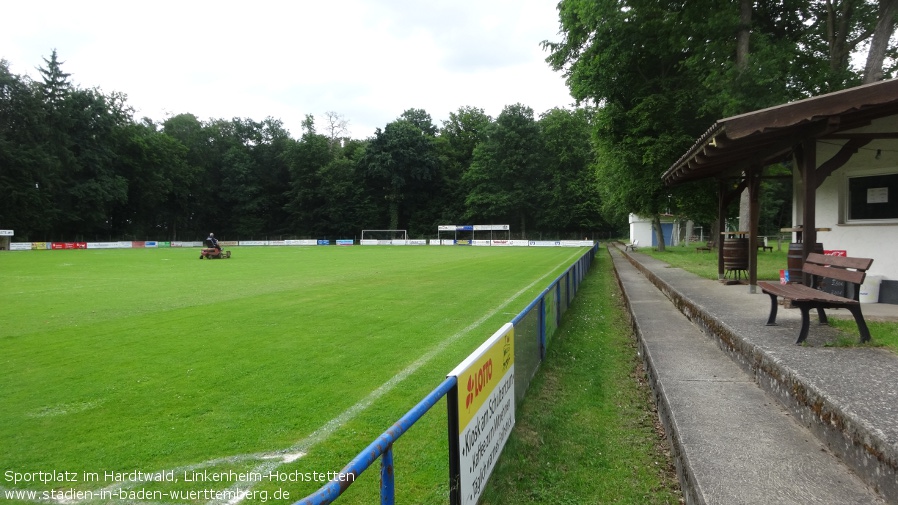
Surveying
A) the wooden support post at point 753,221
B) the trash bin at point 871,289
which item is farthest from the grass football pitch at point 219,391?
the trash bin at point 871,289

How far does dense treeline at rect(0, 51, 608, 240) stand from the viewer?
189 feet

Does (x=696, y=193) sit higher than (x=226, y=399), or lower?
higher

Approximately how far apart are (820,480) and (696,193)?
2048 centimetres

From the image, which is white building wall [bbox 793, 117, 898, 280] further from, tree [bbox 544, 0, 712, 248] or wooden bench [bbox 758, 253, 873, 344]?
tree [bbox 544, 0, 712, 248]

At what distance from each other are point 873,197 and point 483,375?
29.5 feet

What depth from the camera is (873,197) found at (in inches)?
341

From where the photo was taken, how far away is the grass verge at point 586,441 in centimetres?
368

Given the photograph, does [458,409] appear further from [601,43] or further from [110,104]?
[110,104]

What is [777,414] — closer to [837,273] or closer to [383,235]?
[837,273]


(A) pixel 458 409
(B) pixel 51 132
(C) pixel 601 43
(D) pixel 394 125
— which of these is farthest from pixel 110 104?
(A) pixel 458 409

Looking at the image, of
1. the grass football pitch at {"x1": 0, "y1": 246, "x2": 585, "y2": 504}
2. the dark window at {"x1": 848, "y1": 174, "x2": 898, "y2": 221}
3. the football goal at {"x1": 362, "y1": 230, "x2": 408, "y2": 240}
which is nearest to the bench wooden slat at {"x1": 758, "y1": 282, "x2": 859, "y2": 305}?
the dark window at {"x1": 848, "y1": 174, "x2": 898, "y2": 221}

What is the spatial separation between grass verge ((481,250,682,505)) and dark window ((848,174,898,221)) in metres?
5.01

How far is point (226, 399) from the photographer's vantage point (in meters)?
5.31

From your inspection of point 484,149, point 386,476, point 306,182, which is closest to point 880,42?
point 386,476
